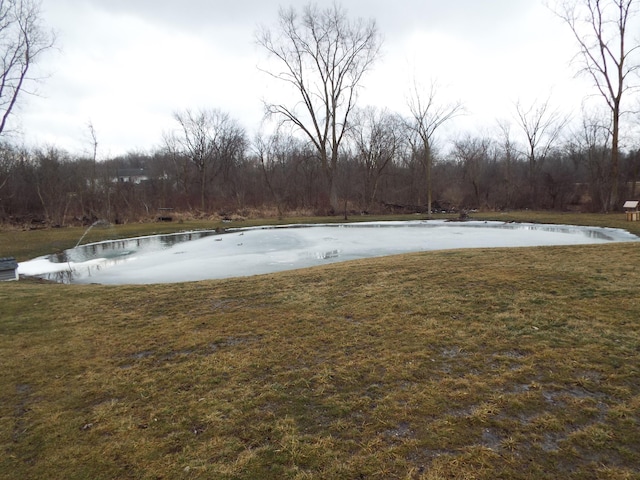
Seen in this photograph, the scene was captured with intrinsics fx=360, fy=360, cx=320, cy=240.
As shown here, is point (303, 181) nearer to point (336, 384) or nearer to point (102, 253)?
point (102, 253)

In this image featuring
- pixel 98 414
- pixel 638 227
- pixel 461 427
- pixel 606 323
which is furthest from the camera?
pixel 638 227

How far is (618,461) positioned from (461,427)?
82 centimetres

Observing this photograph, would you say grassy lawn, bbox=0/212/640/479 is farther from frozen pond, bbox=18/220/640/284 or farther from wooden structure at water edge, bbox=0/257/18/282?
wooden structure at water edge, bbox=0/257/18/282

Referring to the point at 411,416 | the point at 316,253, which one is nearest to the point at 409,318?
the point at 411,416

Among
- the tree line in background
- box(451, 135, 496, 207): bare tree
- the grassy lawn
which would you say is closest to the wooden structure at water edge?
the grassy lawn

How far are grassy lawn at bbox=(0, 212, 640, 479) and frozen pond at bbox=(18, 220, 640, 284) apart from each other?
10.7ft

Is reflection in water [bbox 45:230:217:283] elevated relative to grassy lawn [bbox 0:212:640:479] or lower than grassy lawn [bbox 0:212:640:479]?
elevated

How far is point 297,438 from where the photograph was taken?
238 cm

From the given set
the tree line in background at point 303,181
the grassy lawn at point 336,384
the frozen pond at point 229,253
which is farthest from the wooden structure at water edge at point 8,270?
the tree line in background at point 303,181

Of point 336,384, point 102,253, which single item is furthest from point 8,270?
point 336,384

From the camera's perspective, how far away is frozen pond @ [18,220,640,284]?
30.1ft

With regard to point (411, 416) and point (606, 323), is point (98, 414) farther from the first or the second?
point (606, 323)

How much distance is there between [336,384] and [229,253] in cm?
953

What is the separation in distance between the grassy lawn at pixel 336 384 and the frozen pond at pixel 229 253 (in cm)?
328
